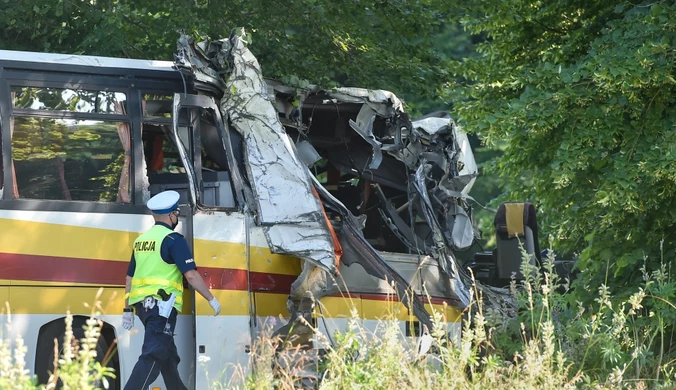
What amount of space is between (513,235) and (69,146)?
15.3 ft

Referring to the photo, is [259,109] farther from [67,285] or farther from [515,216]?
[515,216]

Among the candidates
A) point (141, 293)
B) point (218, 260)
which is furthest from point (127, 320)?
point (218, 260)

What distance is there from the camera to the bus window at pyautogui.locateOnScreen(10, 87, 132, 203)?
8.04 meters

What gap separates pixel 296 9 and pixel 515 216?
421cm

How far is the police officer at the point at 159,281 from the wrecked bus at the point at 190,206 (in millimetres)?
285

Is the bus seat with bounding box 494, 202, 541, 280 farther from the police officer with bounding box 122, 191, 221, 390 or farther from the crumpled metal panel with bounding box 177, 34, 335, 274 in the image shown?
the police officer with bounding box 122, 191, 221, 390

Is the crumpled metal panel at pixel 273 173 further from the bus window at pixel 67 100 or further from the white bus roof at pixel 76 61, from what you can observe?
the bus window at pixel 67 100

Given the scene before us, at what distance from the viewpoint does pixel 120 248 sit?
8.25 m

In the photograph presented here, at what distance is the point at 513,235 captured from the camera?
1055cm

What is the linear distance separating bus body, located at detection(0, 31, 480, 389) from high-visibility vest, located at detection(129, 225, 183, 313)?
21cm

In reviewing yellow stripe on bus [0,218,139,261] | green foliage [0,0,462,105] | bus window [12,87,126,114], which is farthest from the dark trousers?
green foliage [0,0,462,105]

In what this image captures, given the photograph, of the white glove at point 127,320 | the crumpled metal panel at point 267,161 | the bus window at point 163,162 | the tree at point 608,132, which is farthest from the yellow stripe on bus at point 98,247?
the tree at point 608,132

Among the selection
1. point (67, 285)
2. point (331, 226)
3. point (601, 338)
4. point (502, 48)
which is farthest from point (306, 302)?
point (502, 48)

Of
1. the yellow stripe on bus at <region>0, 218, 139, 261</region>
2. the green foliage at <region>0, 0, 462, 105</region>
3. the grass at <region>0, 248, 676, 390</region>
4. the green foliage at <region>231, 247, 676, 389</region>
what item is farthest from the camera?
the green foliage at <region>0, 0, 462, 105</region>
